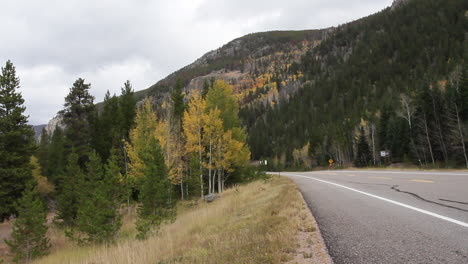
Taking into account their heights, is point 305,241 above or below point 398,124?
below

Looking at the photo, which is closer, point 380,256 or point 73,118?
point 380,256

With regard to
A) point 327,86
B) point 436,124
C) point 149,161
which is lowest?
point 149,161

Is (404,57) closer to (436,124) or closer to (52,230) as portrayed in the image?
(436,124)

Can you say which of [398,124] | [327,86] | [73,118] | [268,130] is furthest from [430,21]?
[73,118]

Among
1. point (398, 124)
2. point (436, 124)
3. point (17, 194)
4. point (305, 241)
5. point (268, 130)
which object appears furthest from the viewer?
point (268, 130)

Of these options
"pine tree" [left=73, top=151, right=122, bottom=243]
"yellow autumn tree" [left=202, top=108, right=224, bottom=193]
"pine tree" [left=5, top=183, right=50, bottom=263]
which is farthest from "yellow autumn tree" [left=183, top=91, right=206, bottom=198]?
"pine tree" [left=5, top=183, right=50, bottom=263]

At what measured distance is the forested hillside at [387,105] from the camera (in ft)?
146

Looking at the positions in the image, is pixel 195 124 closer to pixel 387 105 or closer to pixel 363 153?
pixel 363 153

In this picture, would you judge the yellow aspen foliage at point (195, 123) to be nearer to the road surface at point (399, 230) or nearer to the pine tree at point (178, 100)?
the pine tree at point (178, 100)

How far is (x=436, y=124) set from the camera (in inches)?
1692

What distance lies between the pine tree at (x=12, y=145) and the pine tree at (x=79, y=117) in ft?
21.2

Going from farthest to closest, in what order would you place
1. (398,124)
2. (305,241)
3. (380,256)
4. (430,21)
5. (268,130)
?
1. (430,21)
2. (268,130)
3. (398,124)
4. (305,241)
5. (380,256)

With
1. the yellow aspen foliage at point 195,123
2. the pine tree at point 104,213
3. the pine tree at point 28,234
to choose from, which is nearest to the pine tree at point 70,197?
the pine tree at point 28,234

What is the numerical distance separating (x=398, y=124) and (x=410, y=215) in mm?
60682
